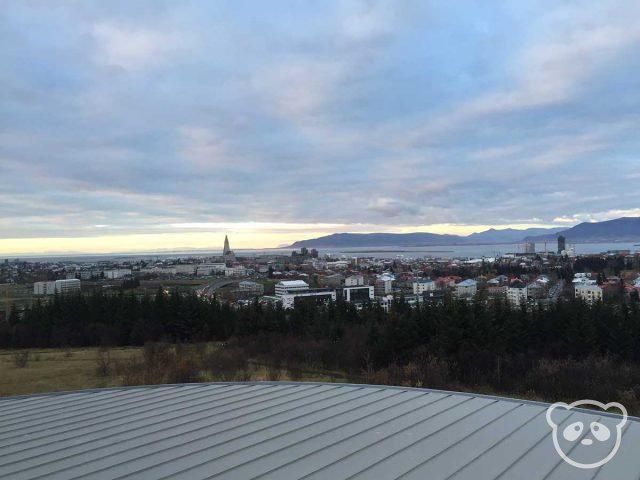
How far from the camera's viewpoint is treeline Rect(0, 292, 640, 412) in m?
15.0

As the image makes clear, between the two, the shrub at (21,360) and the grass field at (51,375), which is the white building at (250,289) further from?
the shrub at (21,360)

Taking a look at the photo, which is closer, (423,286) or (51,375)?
(51,375)

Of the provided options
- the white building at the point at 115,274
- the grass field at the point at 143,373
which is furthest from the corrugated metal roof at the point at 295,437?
the white building at the point at 115,274

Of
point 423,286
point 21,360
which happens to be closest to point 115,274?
point 423,286

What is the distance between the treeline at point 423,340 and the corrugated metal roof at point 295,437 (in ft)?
28.2

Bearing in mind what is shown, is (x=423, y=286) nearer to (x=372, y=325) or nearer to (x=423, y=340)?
(x=372, y=325)

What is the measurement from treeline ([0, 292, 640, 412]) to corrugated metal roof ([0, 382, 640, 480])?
8.59 metres

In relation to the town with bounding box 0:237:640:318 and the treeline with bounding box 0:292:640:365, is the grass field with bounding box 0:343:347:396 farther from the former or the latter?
the town with bounding box 0:237:640:318

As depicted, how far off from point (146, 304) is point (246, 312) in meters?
6.62

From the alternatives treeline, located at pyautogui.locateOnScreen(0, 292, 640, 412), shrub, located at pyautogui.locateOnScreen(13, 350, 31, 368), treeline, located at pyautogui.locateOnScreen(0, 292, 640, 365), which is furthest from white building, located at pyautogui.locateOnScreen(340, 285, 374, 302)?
shrub, located at pyautogui.locateOnScreen(13, 350, 31, 368)

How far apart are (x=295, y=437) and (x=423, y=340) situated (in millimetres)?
15590

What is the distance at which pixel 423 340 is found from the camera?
1930cm

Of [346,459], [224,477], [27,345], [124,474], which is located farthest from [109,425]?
[27,345]

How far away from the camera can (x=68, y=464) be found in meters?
3.98
